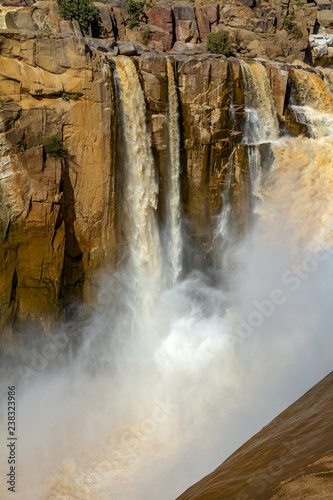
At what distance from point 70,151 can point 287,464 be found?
10993mm

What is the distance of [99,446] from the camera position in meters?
11.3

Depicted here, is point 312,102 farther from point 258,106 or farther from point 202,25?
point 202,25

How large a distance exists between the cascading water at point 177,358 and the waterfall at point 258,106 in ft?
0.38

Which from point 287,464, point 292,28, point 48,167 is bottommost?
point 287,464

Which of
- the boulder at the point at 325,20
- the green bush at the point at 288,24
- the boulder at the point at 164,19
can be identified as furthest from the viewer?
the boulder at the point at 325,20

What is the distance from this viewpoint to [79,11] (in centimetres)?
2134

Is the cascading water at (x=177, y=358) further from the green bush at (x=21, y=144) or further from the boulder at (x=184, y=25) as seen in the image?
the boulder at (x=184, y=25)

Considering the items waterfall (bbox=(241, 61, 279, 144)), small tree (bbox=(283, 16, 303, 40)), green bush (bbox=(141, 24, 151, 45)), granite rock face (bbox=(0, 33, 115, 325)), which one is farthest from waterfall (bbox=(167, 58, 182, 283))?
small tree (bbox=(283, 16, 303, 40))

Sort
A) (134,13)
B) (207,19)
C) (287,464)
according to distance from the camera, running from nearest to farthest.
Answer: (287,464) → (134,13) → (207,19)

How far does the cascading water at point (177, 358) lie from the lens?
10.7 metres

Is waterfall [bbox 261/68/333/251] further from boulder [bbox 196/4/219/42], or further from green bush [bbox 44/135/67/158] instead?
boulder [bbox 196/4/219/42]

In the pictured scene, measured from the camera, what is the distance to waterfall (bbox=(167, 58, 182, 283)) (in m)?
15.1

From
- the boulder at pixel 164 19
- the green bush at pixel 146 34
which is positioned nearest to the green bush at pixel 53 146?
the green bush at pixel 146 34

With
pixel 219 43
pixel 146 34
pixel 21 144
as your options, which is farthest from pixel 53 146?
pixel 219 43
